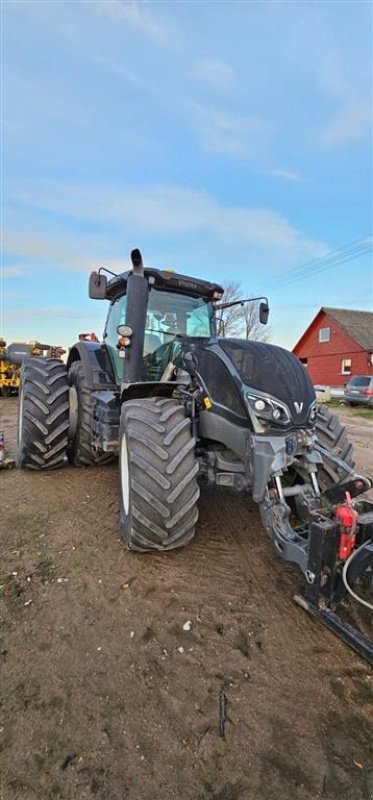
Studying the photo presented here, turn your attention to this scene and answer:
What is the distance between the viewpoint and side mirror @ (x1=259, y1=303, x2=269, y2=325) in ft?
14.6

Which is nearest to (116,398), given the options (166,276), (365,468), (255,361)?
(166,276)

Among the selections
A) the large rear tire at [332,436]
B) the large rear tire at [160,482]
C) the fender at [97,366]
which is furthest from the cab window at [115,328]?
the large rear tire at [332,436]

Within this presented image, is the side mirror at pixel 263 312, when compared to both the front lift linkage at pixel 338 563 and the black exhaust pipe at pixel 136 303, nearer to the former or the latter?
the black exhaust pipe at pixel 136 303

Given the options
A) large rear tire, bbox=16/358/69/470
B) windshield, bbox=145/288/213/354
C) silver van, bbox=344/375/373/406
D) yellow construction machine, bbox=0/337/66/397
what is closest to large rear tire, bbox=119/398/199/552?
windshield, bbox=145/288/213/354

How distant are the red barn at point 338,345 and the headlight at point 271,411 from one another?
84.0 feet

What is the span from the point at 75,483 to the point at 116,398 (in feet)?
4.73

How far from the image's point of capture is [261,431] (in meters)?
2.78

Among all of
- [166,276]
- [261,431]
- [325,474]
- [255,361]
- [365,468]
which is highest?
[166,276]

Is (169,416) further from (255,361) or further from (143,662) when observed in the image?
(143,662)

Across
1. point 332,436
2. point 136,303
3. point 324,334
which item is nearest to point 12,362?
point 136,303

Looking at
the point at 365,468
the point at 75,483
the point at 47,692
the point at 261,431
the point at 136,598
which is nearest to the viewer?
the point at 47,692

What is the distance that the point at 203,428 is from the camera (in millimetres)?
3279

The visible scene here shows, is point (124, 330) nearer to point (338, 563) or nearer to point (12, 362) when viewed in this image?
point (338, 563)

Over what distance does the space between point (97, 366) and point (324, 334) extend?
2865 cm
